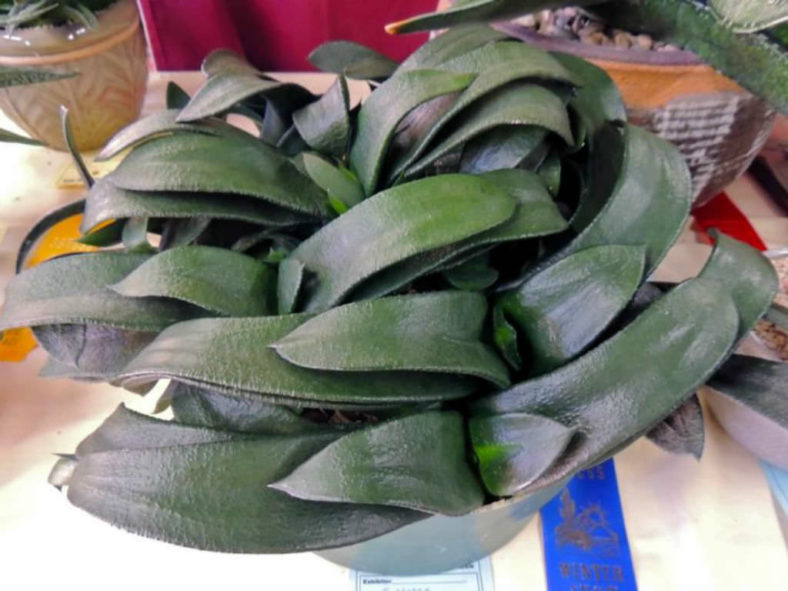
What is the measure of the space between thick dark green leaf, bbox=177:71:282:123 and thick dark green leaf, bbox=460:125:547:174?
0.13 metres

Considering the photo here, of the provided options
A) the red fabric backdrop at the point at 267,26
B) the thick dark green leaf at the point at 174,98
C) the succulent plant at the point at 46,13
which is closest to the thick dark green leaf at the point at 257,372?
the thick dark green leaf at the point at 174,98

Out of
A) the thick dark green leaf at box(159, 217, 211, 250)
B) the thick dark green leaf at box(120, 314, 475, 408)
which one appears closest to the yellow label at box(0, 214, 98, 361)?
the thick dark green leaf at box(159, 217, 211, 250)

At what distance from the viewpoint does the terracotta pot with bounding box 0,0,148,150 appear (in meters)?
0.63

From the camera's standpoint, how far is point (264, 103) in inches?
16.5

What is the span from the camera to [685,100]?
535 mm

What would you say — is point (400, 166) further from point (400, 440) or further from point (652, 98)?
point (652, 98)

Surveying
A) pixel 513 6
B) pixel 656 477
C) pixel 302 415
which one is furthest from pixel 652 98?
pixel 302 415

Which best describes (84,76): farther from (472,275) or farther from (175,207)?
(472,275)

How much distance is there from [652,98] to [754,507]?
344 mm

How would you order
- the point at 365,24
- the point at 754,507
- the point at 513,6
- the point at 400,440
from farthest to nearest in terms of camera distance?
the point at 365,24
the point at 754,507
the point at 513,6
the point at 400,440

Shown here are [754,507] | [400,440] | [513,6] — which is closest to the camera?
[400,440]

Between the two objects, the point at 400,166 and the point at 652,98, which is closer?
the point at 400,166

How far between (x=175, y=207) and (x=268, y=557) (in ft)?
0.91

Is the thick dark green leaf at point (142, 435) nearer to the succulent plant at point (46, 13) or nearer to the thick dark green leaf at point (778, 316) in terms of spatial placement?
the thick dark green leaf at point (778, 316)
